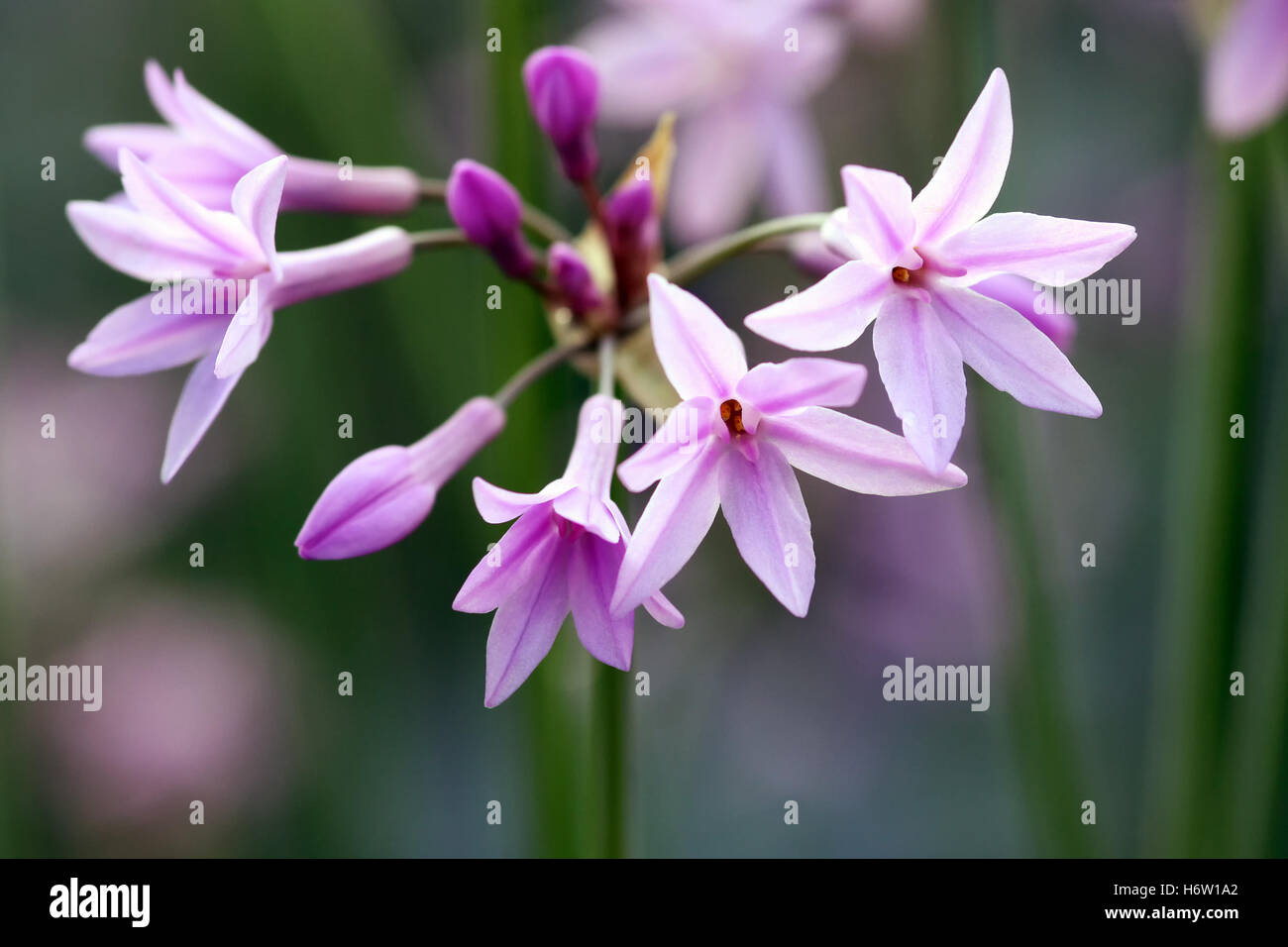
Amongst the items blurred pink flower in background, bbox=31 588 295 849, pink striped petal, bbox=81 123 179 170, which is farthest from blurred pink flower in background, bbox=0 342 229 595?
pink striped petal, bbox=81 123 179 170

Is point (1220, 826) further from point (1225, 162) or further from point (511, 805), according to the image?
point (511, 805)

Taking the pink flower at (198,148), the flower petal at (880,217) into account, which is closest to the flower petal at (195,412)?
the pink flower at (198,148)

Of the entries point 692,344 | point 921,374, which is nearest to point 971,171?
point 921,374

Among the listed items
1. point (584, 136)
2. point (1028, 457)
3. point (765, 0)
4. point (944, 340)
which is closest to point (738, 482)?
point (944, 340)

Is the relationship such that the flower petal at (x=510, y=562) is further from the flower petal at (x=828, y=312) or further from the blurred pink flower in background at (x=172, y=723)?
the blurred pink flower in background at (x=172, y=723)

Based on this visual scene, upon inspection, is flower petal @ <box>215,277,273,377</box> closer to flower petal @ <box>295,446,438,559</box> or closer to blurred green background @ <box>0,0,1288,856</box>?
flower petal @ <box>295,446,438,559</box>

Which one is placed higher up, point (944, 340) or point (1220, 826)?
point (944, 340)
